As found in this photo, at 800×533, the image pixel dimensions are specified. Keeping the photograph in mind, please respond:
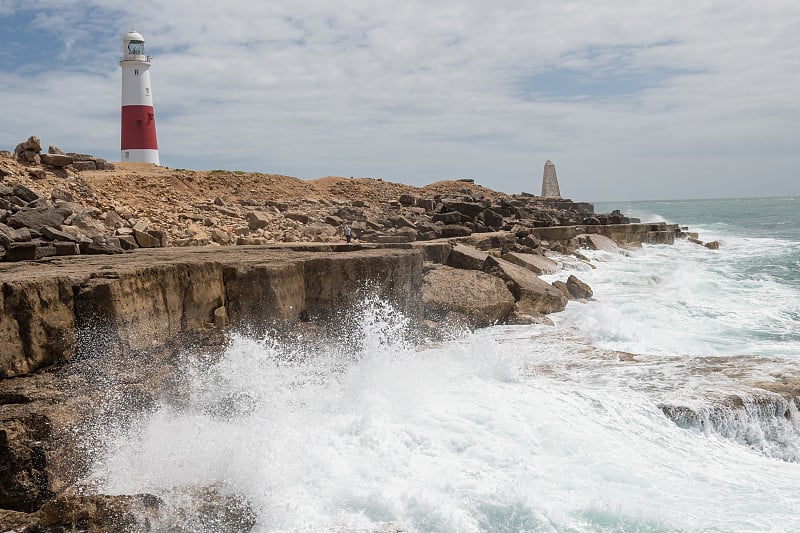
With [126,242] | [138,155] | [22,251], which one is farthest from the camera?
[138,155]

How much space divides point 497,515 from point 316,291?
376cm

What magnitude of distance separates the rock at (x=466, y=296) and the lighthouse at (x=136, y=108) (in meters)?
16.9

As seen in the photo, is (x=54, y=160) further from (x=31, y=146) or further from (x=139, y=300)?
(x=139, y=300)

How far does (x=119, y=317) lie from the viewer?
5.68 meters

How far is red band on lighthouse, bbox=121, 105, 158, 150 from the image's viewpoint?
78.7ft

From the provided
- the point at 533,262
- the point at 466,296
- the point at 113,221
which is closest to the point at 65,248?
the point at 113,221

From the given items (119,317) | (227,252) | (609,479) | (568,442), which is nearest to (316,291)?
(227,252)

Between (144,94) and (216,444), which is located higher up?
(144,94)

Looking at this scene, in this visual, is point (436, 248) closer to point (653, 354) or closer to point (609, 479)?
point (653, 354)

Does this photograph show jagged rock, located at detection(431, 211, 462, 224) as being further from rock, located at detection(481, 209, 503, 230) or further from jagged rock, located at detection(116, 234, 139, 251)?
jagged rock, located at detection(116, 234, 139, 251)

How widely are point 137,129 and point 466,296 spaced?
18162 millimetres

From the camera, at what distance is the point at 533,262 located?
14461 millimetres

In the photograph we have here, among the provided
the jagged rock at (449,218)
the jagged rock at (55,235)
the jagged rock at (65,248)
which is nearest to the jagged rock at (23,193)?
the jagged rock at (55,235)

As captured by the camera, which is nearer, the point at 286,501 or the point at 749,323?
the point at 286,501
